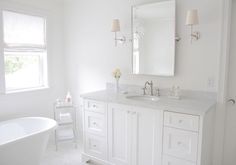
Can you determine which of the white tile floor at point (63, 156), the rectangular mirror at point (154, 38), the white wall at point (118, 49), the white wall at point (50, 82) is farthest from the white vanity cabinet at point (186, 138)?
the white wall at point (50, 82)

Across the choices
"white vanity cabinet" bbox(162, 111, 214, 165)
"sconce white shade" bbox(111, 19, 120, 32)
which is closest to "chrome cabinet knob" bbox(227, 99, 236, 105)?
"white vanity cabinet" bbox(162, 111, 214, 165)

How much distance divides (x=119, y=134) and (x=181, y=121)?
2.77 feet

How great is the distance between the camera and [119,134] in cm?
264

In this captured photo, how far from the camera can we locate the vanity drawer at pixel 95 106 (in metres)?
2.75

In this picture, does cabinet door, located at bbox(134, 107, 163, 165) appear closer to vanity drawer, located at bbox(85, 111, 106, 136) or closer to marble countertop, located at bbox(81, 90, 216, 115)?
marble countertop, located at bbox(81, 90, 216, 115)

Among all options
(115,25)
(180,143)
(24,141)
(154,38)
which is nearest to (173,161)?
(180,143)

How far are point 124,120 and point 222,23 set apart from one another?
1573 mm

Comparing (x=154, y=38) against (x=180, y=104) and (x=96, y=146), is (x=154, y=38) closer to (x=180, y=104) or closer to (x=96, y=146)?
(x=180, y=104)

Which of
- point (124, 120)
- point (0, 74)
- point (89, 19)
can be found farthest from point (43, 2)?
point (124, 120)

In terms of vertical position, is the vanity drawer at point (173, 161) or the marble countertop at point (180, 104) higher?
the marble countertop at point (180, 104)

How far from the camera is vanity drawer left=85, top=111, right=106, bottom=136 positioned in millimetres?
2783

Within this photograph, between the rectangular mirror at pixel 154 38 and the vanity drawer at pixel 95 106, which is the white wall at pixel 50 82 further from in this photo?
the rectangular mirror at pixel 154 38

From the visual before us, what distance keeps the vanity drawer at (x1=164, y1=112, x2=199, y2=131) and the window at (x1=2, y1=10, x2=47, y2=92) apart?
2382 mm

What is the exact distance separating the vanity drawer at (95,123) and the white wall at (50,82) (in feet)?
3.60
